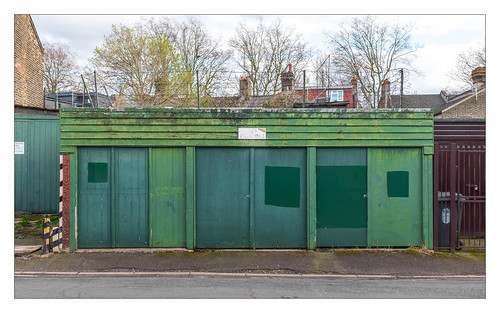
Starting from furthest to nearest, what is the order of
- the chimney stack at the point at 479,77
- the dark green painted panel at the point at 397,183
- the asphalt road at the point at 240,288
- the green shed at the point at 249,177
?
the chimney stack at the point at 479,77 → the dark green painted panel at the point at 397,183 → the green shed at the point at 249,177 → the asphalt road at the point at 240,288

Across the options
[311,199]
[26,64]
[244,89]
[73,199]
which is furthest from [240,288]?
[26,64]

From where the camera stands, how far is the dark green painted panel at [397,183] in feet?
26.9

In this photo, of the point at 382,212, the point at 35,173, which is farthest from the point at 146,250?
the point at 35,173

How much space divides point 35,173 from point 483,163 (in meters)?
14.6

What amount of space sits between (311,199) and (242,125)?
246 centimetres

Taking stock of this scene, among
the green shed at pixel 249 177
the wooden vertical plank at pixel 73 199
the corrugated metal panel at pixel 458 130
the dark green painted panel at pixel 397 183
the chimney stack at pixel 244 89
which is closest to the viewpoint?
the wooden vertical plank at pixel 73 199

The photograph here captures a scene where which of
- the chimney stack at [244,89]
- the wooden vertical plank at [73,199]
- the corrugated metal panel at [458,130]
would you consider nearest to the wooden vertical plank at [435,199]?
the corrugated metal panel at [458,130]

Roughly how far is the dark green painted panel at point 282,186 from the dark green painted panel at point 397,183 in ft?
7.46

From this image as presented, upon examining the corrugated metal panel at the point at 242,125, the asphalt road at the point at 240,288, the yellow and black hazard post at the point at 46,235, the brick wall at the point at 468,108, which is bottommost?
the asphalt road at the point at 240,288

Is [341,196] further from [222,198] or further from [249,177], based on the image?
[222,198]

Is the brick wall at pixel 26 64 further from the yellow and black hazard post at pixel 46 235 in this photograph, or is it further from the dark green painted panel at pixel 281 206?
the dark green painted panel at pixel 281 206

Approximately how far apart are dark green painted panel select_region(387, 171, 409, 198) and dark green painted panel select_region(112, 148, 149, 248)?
5.97 meters

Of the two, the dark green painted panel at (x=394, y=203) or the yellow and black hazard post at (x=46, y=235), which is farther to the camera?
the dark green painted panel at (x=394, y=203)

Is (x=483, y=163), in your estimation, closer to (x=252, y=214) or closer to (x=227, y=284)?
(x=252, y=214)
